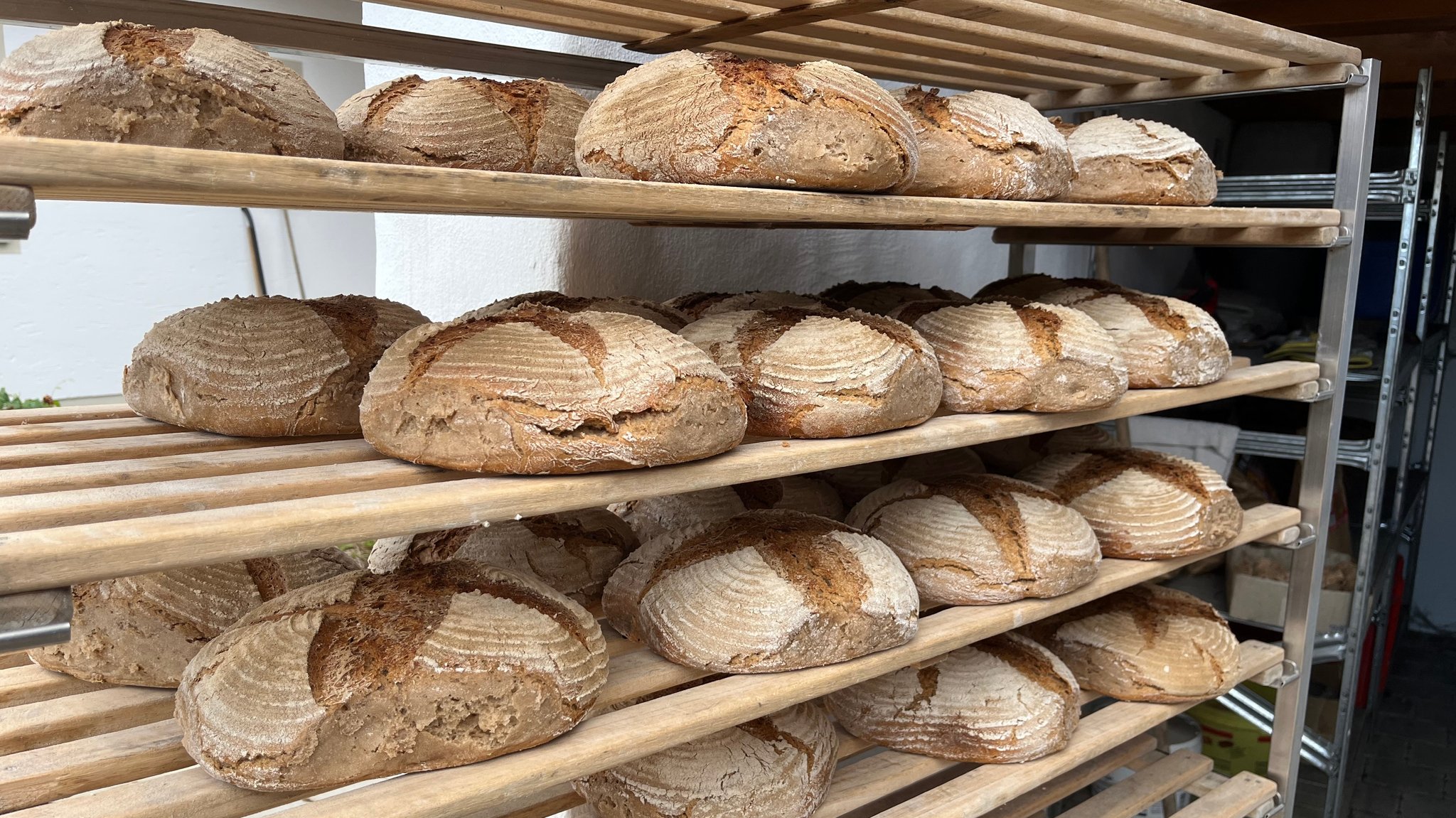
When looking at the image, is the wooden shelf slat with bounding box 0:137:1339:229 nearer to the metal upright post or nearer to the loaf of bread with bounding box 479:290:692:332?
the loaf of bread with bounding box 479:290:692:332

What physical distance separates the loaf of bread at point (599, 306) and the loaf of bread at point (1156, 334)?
741mm

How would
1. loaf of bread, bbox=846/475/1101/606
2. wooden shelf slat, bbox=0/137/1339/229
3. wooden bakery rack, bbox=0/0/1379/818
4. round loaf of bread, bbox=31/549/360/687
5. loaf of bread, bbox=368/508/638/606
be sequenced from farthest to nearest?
loaf of bread, bbox=846/475/1101/606
loaf of bread, bbox=368/508/638/606
round loaf of bread, bbox=31/549/360/687
wooden bakery rack, bbox=0/0/1379/818
wooden shelf slat, bbox=0/137/1339/229

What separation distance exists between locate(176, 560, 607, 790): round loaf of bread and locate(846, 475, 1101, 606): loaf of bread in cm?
68

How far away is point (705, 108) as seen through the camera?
1326mm

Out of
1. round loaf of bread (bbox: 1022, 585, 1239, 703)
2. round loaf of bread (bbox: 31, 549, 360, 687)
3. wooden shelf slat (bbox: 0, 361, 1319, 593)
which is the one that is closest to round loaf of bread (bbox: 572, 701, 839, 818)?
wooden shelf slat (bbox: 0, 361, 1319, 593)

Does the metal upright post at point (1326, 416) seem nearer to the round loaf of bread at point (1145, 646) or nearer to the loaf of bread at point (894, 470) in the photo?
the round loaf of bread at point (1145, 646)

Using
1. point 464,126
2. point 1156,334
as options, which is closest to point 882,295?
point 1156,334

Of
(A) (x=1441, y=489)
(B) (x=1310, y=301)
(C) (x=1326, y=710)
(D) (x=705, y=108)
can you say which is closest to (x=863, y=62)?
(D) (x=705, y=108)

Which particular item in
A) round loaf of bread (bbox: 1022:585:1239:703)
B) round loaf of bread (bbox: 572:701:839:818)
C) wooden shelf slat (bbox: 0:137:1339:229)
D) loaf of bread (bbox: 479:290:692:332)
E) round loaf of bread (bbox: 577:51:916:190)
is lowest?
round loaf of bread (bbox: 1022:585:1239:703)

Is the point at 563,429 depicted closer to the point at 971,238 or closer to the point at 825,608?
the point at 825,608

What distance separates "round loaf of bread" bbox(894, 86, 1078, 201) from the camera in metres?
1.62

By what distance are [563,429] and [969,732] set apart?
96 centimetres

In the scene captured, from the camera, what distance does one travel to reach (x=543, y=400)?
45.4 inches

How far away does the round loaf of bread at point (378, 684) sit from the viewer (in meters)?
1.09
